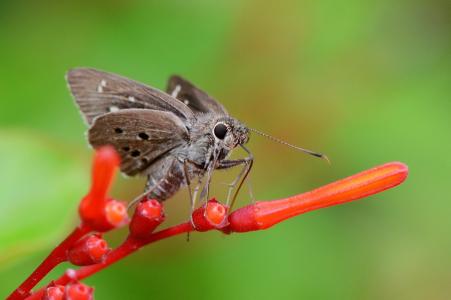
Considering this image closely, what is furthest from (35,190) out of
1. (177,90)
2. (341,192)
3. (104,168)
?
(341,192)

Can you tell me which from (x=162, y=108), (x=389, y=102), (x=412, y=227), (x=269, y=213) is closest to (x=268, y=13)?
(x=389, y=102)

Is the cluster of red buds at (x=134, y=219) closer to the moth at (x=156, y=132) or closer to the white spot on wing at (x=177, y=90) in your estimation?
the moth at (x=156, y=132)

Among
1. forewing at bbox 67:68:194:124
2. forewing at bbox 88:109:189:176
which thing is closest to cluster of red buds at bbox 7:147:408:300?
forewing at bbox 88:109:189:176

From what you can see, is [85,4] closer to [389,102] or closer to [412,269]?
[389,102]

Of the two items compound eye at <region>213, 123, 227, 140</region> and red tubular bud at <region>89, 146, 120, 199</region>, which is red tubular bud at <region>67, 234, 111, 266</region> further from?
compound eye at <region>213, 123, 227, 140</region>

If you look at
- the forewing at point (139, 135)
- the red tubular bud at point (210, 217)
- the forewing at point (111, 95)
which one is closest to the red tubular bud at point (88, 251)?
the red tubular bud at point (210, 217)
